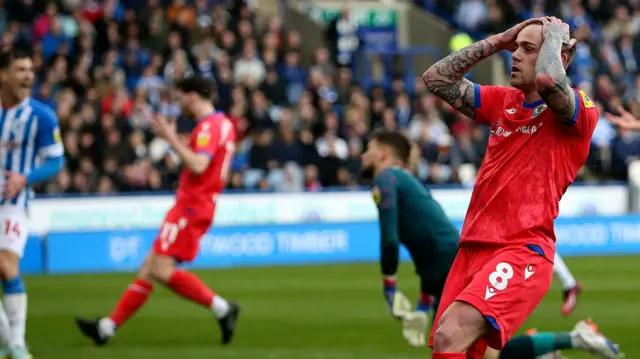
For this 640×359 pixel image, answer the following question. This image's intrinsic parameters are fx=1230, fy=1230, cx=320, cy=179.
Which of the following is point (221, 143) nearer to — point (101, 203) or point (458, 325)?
point (458, 325)

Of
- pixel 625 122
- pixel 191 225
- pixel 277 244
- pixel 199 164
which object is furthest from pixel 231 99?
pixel 625 122

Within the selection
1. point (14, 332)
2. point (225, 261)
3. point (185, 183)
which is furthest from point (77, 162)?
point (14, 332)

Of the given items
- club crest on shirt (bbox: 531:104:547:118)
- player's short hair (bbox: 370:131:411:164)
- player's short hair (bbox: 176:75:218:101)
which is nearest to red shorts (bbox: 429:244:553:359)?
club crest on shirt (bbox: 531:104:547:118)

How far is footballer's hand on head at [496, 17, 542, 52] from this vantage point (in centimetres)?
592

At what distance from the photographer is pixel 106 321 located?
402 inches

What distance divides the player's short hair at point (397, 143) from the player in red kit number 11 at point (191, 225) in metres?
2.35

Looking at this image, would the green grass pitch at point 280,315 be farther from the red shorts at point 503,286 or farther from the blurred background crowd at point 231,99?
the red shorts at point 503,286

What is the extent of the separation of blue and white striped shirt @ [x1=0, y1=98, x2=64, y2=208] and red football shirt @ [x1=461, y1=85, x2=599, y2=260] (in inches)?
154

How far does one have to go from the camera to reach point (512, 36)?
19.6 ft

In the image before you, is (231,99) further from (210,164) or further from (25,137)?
(25,137)

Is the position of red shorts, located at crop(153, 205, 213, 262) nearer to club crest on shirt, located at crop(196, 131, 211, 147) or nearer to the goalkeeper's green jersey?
club crest on shirt, located at crop(196, 131, 211, 147)

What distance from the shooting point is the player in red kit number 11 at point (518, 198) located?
5.68 meters

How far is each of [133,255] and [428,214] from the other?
11.8 meters

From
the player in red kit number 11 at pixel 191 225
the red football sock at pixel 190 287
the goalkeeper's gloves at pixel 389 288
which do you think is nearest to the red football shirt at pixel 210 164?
the player in red kit number 11 at pixel 191 225
